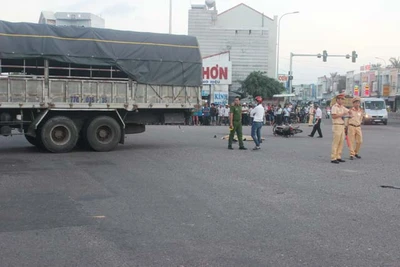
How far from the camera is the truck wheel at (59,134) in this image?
43.7 feet

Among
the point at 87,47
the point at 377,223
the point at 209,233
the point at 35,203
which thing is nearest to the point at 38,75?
the point at 87,47

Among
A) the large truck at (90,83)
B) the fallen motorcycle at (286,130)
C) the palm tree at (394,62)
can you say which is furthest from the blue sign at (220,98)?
the palm tree at (394,62)

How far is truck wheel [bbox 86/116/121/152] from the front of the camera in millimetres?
13922

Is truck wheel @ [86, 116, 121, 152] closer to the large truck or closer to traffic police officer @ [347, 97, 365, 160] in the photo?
the large truck

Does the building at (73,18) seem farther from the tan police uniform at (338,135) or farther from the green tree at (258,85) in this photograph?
the tan police uniform at (338,135)

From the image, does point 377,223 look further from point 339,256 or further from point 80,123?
point 80,123

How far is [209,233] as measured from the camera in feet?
19.1

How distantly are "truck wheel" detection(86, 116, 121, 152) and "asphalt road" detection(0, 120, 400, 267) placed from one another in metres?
1.55

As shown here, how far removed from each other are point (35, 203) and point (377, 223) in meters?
4.82

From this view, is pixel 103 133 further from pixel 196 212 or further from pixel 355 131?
pixel 196 212

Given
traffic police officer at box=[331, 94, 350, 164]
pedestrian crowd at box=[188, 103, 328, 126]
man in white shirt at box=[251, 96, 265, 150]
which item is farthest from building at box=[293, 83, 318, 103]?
traffic police officer at box=[331, 94, 350, 164]

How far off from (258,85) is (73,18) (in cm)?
2738

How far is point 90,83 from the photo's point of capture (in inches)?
545

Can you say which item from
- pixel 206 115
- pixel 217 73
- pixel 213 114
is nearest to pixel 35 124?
pixel 206 115
